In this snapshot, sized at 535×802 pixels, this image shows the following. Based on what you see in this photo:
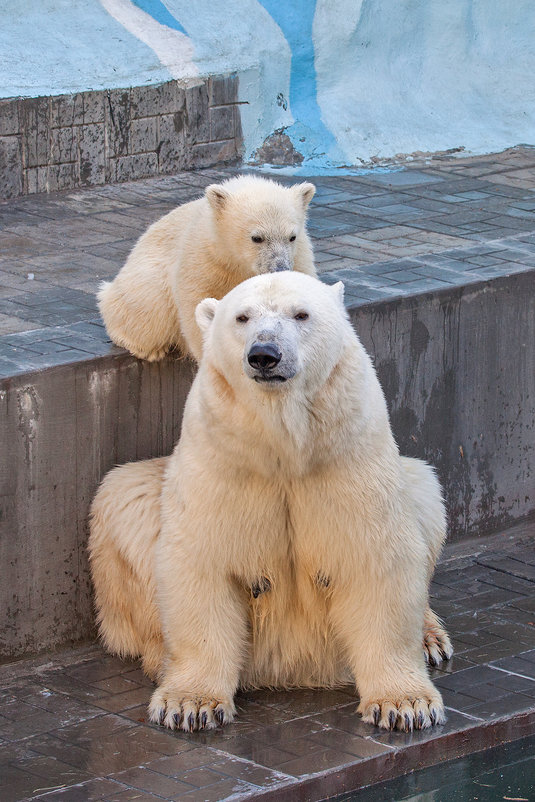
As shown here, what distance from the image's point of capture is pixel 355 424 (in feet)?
11.7

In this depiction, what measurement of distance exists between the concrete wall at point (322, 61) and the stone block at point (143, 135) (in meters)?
0.20

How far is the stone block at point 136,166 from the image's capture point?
7039 mm

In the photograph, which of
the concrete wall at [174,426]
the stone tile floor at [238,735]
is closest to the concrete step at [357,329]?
the concrete wall at [174,426]

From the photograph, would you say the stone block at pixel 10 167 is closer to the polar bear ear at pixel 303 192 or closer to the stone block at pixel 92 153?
the stone block at pixel 92 153

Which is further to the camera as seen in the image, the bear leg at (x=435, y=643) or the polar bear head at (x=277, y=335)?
the bear leg at (x=435, y=643)

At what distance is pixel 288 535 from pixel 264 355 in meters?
0.71

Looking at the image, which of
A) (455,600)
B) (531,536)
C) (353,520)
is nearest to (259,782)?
(353,520)

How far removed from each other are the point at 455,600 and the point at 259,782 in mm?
1550

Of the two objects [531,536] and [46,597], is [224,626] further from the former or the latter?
[531,536]

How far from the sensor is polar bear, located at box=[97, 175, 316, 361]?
4.41 meters

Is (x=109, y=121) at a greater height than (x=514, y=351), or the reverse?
(x=109, y=121)

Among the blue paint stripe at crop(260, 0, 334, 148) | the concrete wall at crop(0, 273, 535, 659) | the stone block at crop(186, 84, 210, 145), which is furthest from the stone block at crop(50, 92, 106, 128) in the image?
the concrete wall at crop(0, 273, 535, 659)

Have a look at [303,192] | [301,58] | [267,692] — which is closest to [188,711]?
[267,692]

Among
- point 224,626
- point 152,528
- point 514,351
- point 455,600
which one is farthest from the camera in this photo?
point 514,351
